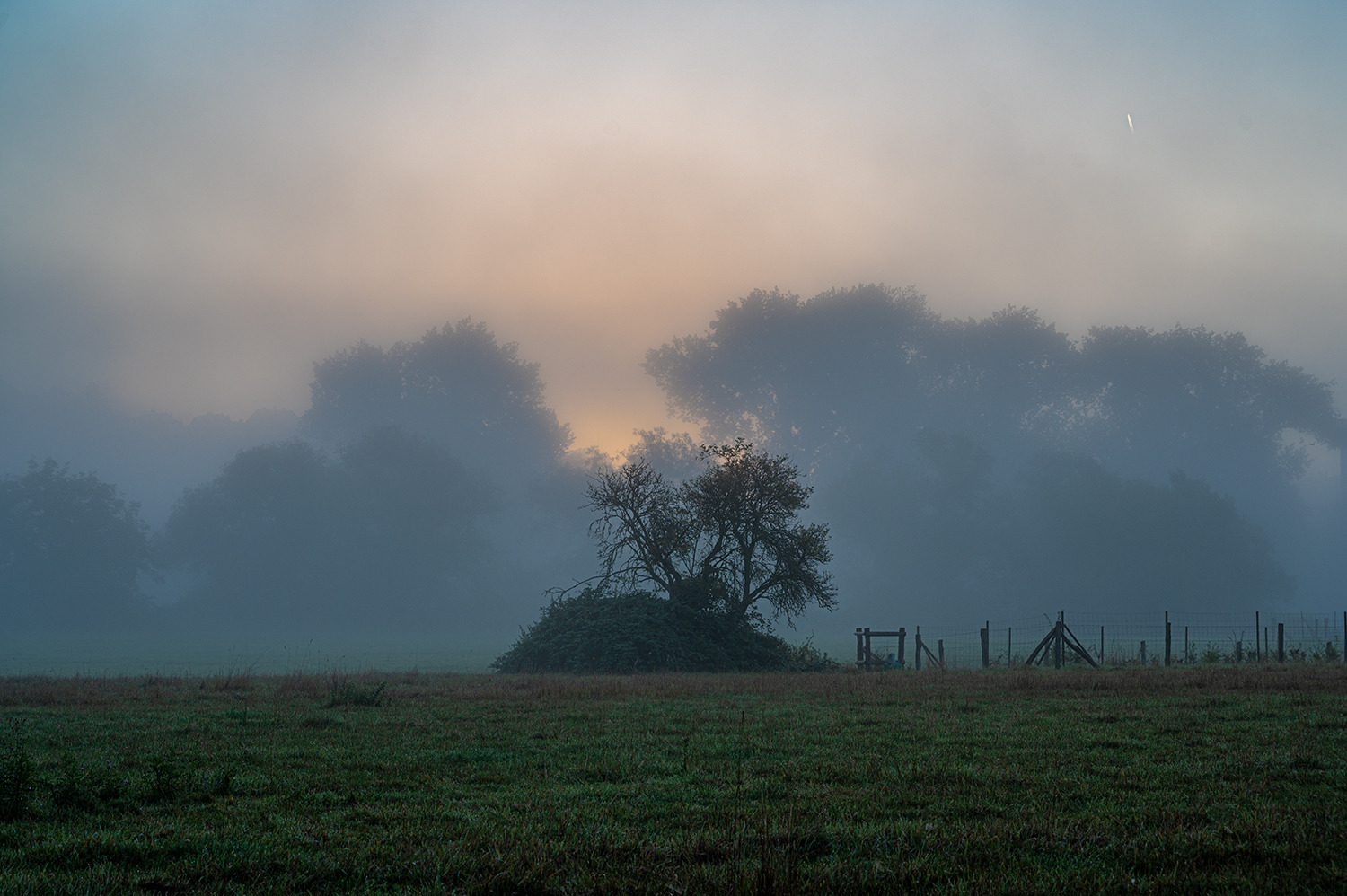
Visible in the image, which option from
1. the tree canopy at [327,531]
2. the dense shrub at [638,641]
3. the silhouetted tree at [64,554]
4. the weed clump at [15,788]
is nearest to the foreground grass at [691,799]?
the weed clump at [15,788]

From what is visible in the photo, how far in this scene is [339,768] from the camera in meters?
9.21

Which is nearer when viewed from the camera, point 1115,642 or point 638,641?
point 638,641

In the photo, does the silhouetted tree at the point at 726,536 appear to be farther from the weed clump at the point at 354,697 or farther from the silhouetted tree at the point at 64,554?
the silhouetted tree at the point at 64,554

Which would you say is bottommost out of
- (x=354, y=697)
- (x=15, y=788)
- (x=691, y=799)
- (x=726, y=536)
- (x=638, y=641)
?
(x=638, y=641)

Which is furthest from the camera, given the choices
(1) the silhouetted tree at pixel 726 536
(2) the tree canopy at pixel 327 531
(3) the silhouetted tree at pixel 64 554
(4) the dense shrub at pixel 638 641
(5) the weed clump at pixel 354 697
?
(2) the tree canopy at pixel 327 531

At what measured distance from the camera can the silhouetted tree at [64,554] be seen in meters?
96.0

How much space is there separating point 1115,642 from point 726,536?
29921 millimetres

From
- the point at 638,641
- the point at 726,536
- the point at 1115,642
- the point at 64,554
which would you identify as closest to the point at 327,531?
the point at 64,554

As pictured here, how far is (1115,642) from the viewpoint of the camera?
5009 cm

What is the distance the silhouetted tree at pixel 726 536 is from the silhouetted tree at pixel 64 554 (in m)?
92.0

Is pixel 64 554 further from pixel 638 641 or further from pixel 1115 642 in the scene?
pixel 1115 642

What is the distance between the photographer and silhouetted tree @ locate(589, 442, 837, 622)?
121 ft

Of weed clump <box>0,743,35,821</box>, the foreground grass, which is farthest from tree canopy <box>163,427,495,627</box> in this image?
weed clump <box>0,743,35,821</box>

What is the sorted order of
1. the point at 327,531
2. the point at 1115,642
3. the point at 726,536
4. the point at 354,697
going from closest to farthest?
the point at 354,697 < the point at 726,536 < the point at 1115,642 < the point at 327,531
